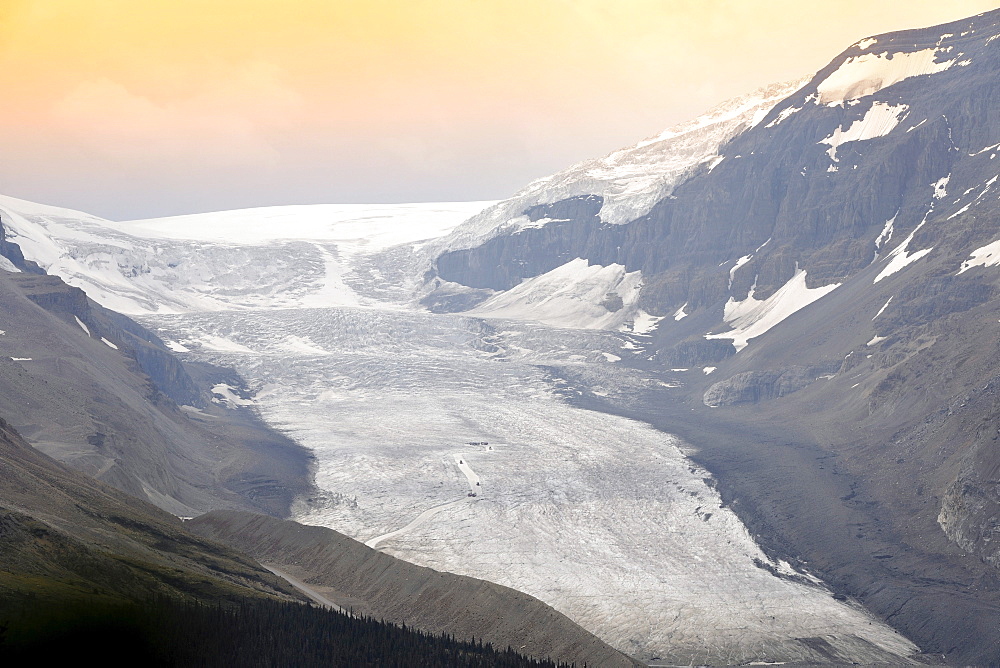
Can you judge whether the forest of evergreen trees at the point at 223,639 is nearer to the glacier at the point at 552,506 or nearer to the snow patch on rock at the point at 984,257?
the glacier at the point at 552,506

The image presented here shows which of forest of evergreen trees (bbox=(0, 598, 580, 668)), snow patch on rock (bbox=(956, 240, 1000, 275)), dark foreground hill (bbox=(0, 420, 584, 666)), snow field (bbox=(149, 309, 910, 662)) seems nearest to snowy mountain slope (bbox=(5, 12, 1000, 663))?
snow field (bbox=(149, 309, 910, 662))

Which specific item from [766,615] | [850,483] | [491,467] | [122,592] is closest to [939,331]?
[850,483]

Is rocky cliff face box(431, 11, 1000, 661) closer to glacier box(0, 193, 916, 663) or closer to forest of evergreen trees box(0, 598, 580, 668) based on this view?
glacier box(0, 193, 916, 663)

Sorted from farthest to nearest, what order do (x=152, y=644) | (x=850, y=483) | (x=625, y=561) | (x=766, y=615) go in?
(x=850, y=483) < (x=625, y=561) < (x=766, y=615) < (x=152, y=644)

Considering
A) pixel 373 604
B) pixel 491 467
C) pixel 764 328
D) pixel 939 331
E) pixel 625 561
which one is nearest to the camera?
pixel 373 604

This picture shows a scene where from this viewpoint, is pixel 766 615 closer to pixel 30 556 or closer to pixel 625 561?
pixel 625 561

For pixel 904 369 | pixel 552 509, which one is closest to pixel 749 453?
pixel 904 369

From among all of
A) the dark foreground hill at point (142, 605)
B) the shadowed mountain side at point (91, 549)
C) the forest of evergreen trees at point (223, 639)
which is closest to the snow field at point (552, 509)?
the dark foreground hill at point (142, 605)

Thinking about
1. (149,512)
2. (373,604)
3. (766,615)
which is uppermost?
(149,512)
